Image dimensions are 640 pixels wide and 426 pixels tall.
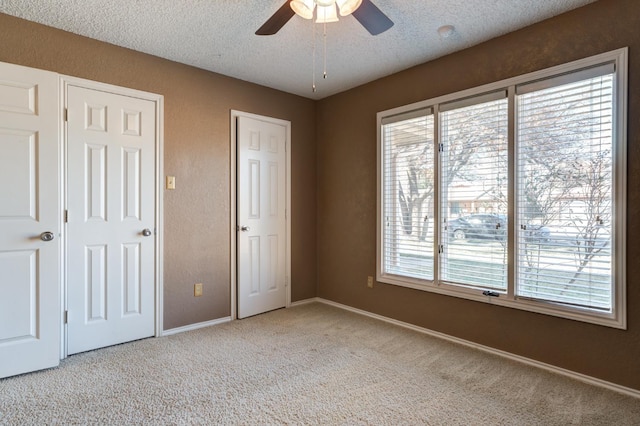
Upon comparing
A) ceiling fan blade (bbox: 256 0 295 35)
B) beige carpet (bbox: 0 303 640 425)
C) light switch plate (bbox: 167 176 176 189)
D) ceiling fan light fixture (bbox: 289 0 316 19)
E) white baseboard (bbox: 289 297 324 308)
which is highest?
ceiling fan light fixture (bbox: 289 0 316 19)

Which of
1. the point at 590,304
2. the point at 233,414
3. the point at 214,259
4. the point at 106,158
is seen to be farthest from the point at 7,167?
the point at 590,304

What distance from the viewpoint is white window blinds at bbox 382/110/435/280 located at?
11.0ft

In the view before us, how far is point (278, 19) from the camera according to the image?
2113 millimetres

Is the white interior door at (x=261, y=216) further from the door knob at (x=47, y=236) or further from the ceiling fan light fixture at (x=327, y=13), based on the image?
the ceiling fan light fixture at (x=327, y=13)

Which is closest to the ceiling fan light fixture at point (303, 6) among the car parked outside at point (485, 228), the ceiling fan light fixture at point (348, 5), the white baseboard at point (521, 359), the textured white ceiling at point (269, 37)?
the ceiling fan light fixture at point (348, 5)

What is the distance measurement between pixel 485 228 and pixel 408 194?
0.83 metres

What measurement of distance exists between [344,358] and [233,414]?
1035mm

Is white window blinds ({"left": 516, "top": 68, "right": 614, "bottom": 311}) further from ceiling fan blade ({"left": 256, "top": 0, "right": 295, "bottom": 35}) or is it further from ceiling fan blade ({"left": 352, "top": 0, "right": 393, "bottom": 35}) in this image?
ceiling fan blade ({"left": 256, "top": 0, "right": 295, "bottom": 35})

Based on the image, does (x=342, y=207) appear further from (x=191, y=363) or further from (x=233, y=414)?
(x=233, y=414)

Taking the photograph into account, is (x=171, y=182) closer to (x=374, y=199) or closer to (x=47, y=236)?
(x=47, y=236)

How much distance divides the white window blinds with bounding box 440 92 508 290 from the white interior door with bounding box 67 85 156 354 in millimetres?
2688

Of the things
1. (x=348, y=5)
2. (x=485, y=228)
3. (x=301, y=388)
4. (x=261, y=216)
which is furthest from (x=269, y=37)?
(x=301, y=388)

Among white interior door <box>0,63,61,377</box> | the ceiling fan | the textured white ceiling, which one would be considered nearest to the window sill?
the textured white ceiling

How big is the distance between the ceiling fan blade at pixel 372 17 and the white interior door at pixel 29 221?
2240 mm
